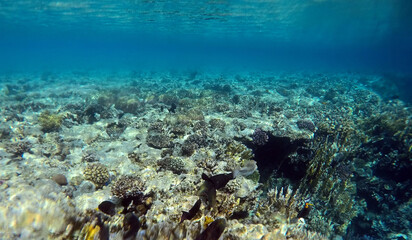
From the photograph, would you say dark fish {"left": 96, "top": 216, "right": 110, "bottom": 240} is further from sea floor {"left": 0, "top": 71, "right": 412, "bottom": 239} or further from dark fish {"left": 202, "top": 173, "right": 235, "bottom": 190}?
dark fish {"left": 202, "top": 173, "right": 235, "bottom": 190}

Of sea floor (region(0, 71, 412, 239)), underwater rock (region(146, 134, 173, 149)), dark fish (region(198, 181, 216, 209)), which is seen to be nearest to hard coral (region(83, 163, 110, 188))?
sea floor (region(0, 71, 412, 239))

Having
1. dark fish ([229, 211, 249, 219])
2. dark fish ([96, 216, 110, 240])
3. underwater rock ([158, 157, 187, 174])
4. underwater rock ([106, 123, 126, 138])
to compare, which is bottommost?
underwater rock ([106, 123, 126, 138])

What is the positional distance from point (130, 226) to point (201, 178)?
9.66 feet

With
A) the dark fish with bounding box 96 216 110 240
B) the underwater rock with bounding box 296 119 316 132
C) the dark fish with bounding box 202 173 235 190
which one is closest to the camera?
the dark fish with bounding box 96 216 110 240

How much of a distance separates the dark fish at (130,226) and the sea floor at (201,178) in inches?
0.5

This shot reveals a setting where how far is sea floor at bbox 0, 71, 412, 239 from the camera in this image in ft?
9.00

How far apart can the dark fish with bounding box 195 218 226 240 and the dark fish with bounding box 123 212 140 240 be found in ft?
2.83

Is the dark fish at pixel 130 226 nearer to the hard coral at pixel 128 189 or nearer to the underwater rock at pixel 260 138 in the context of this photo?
the hard coral at pixel 128 189

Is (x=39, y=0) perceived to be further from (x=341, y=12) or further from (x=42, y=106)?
(x=341, y=12)

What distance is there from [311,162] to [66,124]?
11722 millimetres

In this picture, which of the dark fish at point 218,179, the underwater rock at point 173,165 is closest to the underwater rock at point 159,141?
the underwater rock at point 173,165

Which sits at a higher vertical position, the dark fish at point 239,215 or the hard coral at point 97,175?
the dark fish at point 239,215

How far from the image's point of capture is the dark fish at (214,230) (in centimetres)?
269

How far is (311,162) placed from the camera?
6.91 meters
